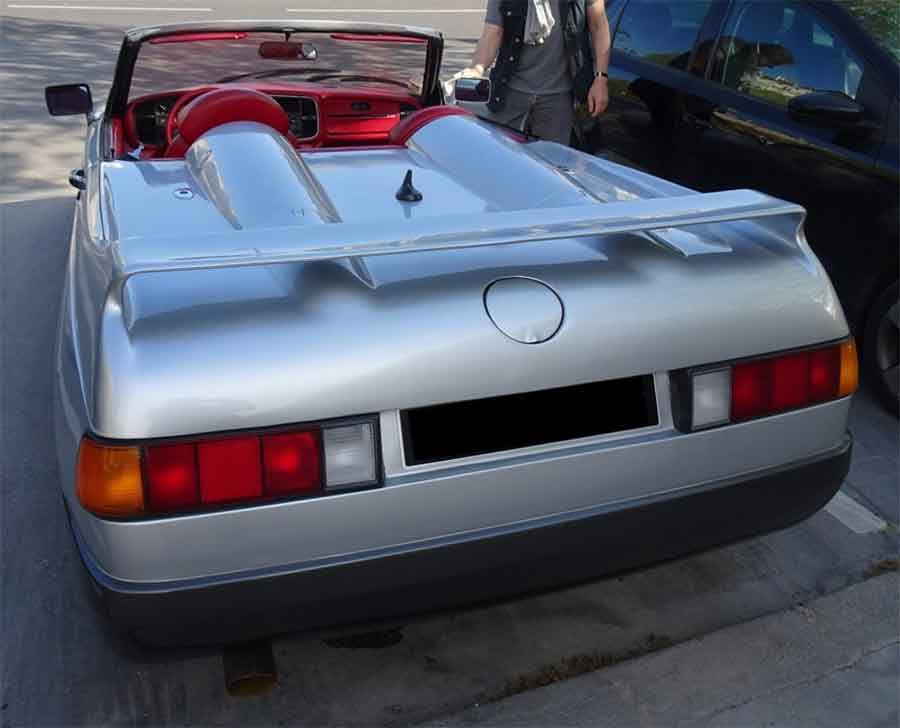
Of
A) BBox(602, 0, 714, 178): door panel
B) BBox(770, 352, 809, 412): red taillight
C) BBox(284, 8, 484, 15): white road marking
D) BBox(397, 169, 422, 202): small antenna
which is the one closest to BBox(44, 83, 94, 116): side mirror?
BBox(397, 169, 422, 202): small antenna

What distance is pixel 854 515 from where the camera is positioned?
10.7ft

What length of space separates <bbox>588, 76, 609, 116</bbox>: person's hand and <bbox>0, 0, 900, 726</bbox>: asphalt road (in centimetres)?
196

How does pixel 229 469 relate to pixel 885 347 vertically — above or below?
above

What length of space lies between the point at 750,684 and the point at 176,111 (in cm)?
277

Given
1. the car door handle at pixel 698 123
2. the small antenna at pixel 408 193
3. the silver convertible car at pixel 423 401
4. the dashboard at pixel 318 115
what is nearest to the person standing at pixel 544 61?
the car door handle at pixel 698 123

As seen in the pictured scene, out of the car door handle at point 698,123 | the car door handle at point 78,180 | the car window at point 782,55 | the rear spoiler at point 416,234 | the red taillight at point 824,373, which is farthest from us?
the car door handle at point 698,123

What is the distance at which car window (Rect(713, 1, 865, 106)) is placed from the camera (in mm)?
3939

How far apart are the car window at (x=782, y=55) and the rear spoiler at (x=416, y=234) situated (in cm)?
207

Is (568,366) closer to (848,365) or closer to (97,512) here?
(848,365)

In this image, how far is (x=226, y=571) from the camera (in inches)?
74.5

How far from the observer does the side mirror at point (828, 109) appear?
375cm

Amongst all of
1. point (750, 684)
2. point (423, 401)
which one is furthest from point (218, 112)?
point (750, 684)

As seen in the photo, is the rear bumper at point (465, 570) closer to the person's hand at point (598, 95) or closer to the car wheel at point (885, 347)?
the car wheel at point (885, 347)

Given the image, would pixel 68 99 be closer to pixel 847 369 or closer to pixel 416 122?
pixel 416 122
